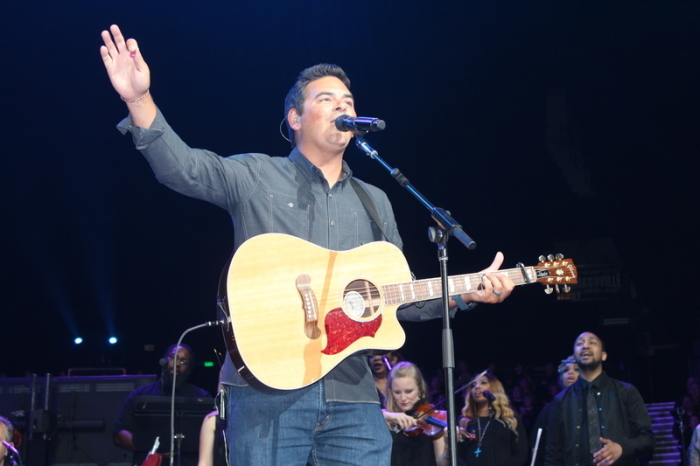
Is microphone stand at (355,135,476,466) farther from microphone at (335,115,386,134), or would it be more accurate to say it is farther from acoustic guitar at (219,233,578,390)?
microphone at (335,115,386,134)

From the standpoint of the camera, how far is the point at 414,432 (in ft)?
18.9

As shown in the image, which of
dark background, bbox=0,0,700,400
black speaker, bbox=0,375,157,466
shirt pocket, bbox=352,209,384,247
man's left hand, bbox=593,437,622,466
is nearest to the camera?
shirt pocket, bbox=352,209,384,247

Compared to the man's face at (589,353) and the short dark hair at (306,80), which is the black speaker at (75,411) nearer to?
the man's face at (589,353)

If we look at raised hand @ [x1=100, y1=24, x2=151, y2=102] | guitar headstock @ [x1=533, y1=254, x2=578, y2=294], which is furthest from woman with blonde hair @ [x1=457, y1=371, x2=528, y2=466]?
raised hand @ [x1=100, y1=24, x2=151, y2=102]

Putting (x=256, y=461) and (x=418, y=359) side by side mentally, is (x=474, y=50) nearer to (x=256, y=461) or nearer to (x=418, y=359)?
(x=418, y=359)

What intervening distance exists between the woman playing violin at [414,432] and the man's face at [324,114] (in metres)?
3.45

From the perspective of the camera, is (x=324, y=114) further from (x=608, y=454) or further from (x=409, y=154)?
(x=409, y=154)

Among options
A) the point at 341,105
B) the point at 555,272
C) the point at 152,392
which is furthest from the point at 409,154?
the point at 341,105

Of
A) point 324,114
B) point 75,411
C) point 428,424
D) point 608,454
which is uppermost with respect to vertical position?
point 324,114

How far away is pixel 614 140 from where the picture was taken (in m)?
13.9

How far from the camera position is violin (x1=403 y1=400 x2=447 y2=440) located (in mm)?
5715

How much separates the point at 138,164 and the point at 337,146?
11307mm

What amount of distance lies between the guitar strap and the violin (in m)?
3.19

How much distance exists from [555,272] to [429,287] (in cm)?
76
